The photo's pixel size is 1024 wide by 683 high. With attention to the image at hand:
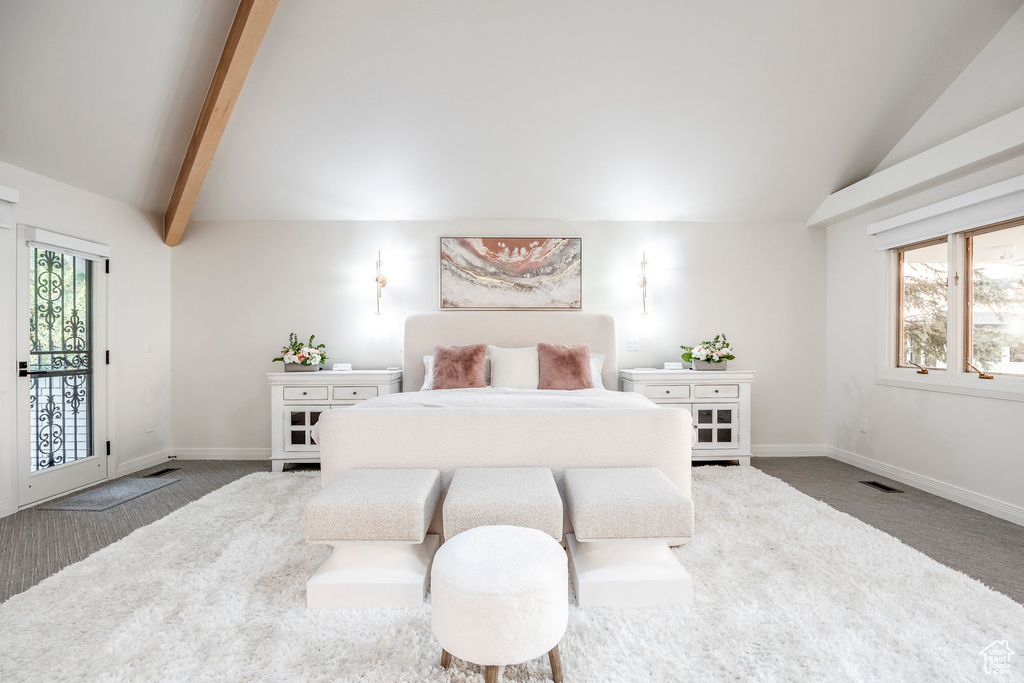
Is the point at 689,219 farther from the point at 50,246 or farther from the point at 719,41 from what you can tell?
the point at 50,246

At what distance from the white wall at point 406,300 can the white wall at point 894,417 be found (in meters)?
0.23

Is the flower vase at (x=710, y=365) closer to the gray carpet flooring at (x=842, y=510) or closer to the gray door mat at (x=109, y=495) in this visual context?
the gray carpet flooring at (x=842, y=510)

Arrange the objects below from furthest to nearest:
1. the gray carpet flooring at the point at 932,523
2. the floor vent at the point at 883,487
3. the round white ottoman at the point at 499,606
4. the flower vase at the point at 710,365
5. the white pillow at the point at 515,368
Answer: the flower vase at the point at 710,365 → the white pillow at the point at 515,368 → the floor vent at the point at 883,487 → the gray carpet flooring at the point at 932,523 → the round white ottoman at the point at 499,606

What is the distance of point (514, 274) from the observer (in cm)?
469

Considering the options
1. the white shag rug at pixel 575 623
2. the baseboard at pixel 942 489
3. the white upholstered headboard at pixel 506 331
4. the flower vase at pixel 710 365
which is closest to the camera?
the white shag rug at pixel 575 623

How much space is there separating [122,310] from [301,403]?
5.42ft

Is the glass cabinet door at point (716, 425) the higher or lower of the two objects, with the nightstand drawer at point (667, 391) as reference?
lower

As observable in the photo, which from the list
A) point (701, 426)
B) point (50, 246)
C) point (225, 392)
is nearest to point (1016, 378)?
point (701, 426)

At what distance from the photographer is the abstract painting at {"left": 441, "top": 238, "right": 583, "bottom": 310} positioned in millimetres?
4680

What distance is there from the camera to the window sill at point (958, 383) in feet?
9.57

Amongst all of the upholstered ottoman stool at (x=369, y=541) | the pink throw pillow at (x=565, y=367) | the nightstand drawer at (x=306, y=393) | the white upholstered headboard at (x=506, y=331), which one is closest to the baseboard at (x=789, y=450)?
the white upholstered headboard at (x=506, y=331)

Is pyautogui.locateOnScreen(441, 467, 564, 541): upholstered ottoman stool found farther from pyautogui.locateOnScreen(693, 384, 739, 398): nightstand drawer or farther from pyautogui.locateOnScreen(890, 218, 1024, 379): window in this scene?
pyautogui.locateOnScreen(890, 218, 1024, 379): window

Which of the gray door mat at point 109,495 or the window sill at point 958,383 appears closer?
the window sill at point 958,383

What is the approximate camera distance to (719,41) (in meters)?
3.10
